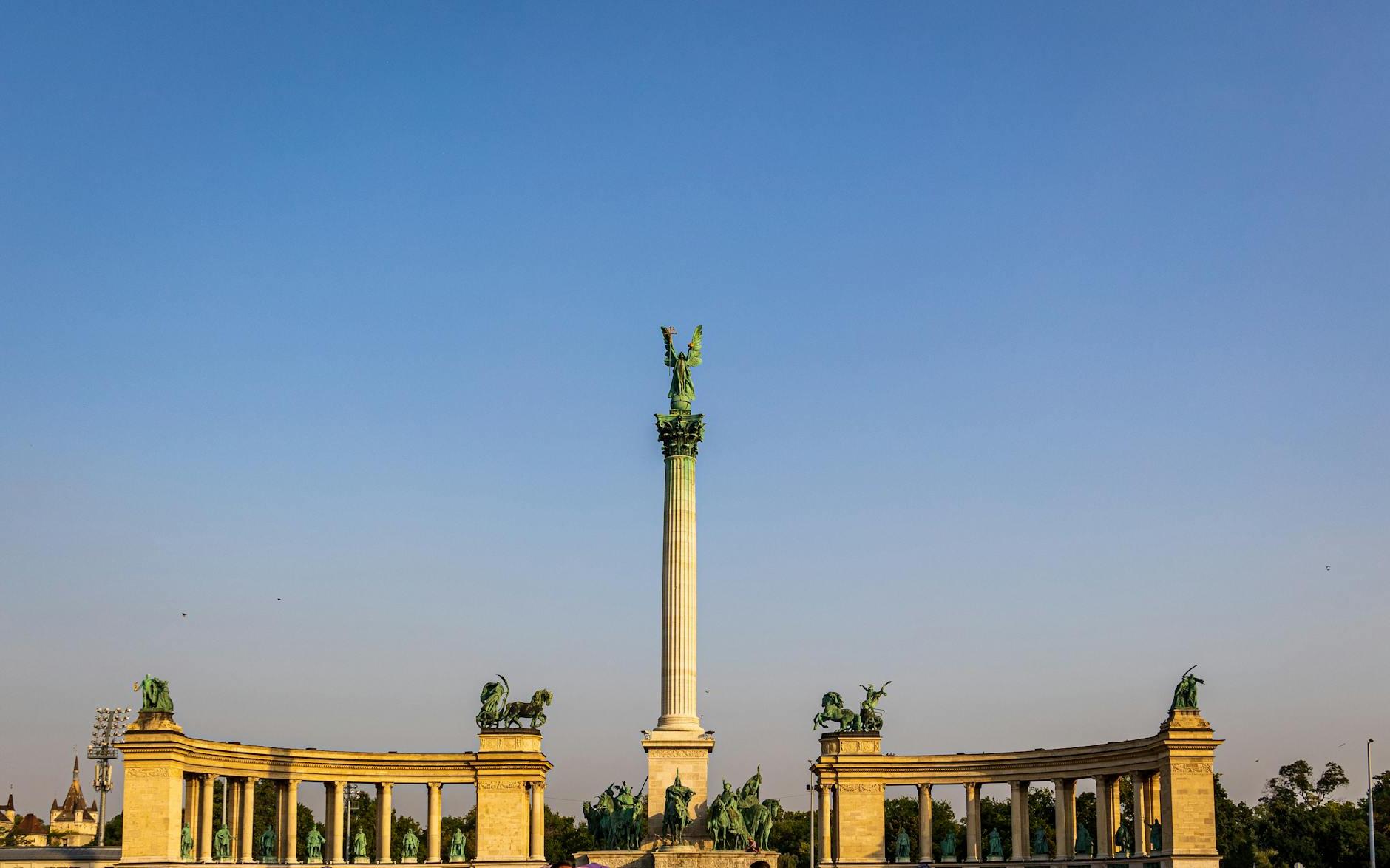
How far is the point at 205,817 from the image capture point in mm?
83375

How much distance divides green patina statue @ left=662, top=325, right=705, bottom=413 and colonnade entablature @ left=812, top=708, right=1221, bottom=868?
22.8m

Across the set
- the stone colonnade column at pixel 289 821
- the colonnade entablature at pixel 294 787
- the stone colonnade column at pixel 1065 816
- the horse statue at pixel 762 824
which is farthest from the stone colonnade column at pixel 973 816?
the stone colonnade column at pixel 289 821

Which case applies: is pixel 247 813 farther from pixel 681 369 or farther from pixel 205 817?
pixel 681 369

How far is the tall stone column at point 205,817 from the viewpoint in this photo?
271 ft

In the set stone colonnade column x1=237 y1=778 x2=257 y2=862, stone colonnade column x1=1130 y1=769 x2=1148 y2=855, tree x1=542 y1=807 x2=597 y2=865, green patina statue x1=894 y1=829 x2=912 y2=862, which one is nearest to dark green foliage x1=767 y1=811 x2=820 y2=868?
tree x1=542 y1=807 x2=597 y2=865

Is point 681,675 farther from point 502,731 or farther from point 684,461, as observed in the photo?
point 502,731

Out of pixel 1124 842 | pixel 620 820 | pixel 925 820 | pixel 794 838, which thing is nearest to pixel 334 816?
pixel 620 820

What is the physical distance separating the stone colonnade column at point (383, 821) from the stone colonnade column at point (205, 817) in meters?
9.38

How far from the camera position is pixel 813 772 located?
295 feet

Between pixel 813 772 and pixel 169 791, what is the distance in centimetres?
3614

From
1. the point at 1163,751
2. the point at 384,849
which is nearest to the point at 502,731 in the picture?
the point at 384,849

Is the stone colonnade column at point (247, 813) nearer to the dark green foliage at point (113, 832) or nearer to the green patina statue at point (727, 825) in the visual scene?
the green patina statue at point (727, 825)

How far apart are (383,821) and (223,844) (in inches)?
361

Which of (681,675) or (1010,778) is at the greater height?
(681,675)
